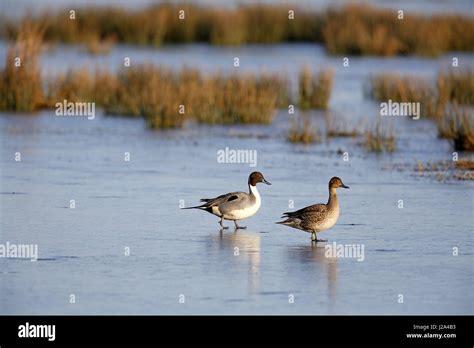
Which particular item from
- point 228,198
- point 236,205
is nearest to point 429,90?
point 228,198

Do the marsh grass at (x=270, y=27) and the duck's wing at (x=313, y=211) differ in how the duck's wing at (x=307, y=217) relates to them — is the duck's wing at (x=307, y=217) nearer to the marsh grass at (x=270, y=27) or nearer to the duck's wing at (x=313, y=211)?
the duck's wing at (x=313, y=211)

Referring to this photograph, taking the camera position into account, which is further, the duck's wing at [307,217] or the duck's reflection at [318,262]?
the duck's wing at [307,217]

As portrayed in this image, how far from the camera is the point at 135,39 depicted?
43688 mm

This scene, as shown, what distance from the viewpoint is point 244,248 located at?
37.3 ft

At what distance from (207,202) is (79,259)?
238cm

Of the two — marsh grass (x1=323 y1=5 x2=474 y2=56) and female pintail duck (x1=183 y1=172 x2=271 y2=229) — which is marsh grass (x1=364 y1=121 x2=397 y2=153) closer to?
female pintail duck (x1=183 y1=172 x2=271 y2=229)

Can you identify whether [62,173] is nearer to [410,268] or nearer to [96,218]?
[96,218]

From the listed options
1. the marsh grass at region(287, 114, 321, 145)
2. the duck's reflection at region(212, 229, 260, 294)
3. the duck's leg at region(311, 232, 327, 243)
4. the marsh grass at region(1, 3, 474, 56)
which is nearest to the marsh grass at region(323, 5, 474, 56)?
the marsh grass at region(1, 3, 474, 56)

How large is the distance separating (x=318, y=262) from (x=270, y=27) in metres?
34.6

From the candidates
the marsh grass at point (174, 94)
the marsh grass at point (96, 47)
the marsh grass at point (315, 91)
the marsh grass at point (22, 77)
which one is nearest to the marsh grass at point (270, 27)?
the marsh grass at point (96, 47)

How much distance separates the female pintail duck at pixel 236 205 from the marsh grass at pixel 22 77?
1187cm

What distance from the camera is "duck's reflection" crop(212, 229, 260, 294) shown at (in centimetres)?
1012

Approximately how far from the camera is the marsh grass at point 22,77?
23.5 meters
